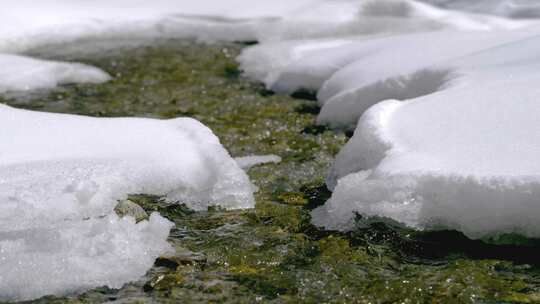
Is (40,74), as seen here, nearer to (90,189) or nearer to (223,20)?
(223,20)

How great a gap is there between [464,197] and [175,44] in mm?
4512

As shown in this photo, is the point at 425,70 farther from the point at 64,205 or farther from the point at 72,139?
the point at 64,205

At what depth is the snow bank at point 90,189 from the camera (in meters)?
2.67

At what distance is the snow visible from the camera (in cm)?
404

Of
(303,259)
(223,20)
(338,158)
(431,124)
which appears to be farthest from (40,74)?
(303,259)

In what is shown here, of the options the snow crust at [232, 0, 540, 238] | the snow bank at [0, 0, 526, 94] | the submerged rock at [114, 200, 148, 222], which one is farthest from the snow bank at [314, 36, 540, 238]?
the snow bank at [0, 0, 526, 94]

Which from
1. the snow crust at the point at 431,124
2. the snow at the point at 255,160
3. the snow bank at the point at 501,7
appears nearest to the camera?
the snow crust at the point at 431,124

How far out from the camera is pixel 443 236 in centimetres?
304

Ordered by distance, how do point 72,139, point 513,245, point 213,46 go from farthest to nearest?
1. point 213,46
2. point 72,139
3. point 513,245

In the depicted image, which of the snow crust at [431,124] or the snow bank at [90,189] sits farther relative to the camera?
the snow crust at [431,124]

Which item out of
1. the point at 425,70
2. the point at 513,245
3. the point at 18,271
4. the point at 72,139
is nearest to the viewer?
the point at 18,271

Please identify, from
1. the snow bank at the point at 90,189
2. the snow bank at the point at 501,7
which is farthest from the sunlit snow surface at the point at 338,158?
the snow bank at the point at 501,7

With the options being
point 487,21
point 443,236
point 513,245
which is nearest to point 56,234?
point 443,236

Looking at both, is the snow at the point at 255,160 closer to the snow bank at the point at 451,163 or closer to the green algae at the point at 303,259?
the green algae at the point at 303,259
